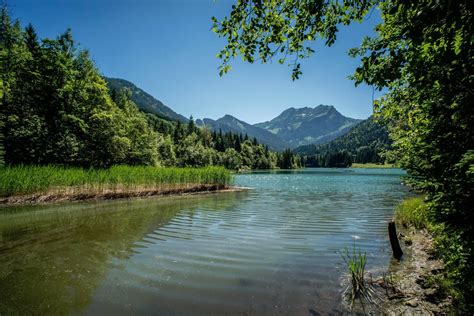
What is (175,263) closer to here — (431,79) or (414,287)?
(414,287)

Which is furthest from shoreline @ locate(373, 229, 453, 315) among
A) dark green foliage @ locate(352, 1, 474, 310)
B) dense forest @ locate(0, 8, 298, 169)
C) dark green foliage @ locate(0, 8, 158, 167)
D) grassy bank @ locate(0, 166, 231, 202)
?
dark green foliage @ locate(0, 8, 158, 167)

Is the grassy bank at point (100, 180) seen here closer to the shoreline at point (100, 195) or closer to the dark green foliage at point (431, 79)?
the shoreline at point (100, 195)

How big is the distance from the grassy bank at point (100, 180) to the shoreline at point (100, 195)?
0.07 metres

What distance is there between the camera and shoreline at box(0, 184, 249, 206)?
20.9 meters

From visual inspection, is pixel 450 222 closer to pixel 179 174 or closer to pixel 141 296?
pixel 141 296

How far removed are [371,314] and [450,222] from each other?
8.50 ft

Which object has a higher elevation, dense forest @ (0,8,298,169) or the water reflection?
dense forest @ (0,8,298,169)

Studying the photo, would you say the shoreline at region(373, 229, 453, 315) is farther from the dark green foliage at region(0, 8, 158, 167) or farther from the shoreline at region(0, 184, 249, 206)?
the dark green foliage at region(0, 8, 158, 167)

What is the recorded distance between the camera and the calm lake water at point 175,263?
6257mm

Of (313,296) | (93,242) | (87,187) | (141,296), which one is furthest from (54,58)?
(313,296)

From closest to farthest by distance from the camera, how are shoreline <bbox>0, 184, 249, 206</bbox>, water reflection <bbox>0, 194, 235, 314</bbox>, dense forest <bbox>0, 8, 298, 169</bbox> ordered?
1. water reflection <bbox>0, 194, 235, 314</bbox>
2. shoreline <bbox>0, 184, 249, 206</bbox>
3. dense forest <bbox>0, 8, 298, 169</bbox>

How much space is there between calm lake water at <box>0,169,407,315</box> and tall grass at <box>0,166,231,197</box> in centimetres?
450

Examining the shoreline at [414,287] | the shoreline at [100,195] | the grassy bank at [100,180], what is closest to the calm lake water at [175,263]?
the shoreline at [414,287]

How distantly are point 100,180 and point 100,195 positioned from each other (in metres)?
1.42
